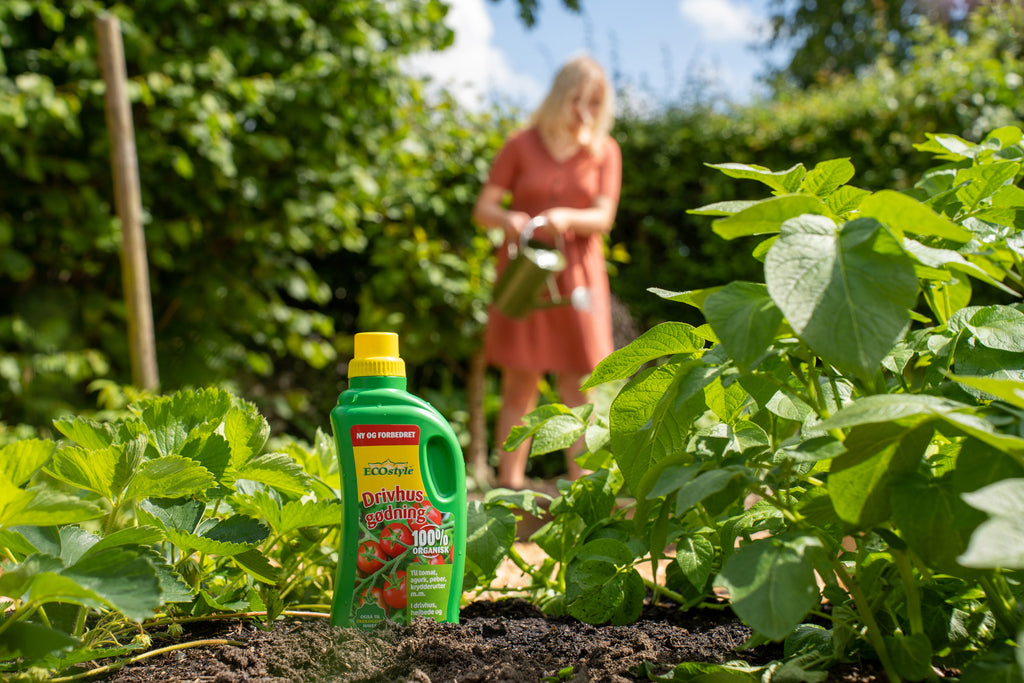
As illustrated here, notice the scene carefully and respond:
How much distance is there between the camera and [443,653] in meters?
0.82

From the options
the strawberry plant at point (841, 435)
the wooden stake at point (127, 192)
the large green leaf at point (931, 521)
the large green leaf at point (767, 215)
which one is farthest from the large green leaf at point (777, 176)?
the wooden stake at point (127, 192)

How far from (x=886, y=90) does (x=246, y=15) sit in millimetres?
4009

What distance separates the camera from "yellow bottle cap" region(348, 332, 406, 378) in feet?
3.16

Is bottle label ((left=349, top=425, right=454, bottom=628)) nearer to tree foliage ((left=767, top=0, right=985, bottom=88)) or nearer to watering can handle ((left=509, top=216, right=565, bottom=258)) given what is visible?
watering can handle ((left=509, top=216, right=565, bottom=258))

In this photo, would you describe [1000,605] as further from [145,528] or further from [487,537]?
[145,528]

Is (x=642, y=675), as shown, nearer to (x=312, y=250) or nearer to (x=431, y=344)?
(x=431, y=344)

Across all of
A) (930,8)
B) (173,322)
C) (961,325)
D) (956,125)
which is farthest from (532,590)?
(930,8)

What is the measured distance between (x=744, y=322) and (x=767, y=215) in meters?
0.11

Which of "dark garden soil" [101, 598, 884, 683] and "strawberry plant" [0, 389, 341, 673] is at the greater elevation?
"strawberry plant" [0, 389, 341, 673]

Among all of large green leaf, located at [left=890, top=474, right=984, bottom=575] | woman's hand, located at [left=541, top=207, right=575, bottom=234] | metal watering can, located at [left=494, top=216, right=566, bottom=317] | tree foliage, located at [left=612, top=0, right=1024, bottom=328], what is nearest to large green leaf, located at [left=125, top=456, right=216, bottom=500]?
large green leaf, located at [left=890, top=474, right=984, bottom=575]

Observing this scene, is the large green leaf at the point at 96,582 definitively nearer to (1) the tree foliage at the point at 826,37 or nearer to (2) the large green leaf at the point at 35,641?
(2) the large green leaf at the point at 35,641

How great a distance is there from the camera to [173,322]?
4.11 m

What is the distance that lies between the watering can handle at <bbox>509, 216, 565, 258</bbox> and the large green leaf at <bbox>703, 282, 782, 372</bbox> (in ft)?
7.79

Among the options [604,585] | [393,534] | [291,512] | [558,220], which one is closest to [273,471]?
[291,512]
